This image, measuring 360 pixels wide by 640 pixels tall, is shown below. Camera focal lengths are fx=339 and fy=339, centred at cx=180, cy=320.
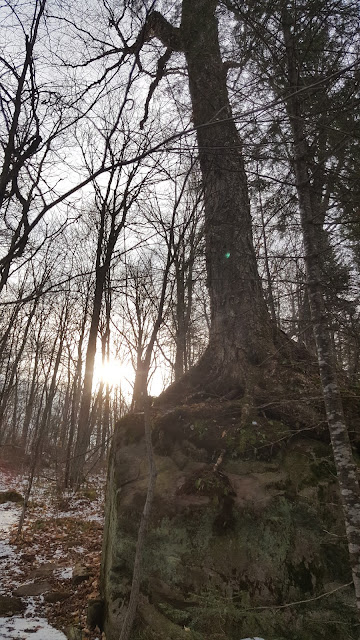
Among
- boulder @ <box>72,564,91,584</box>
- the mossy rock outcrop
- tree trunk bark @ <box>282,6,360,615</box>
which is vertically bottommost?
boulder @ <box>72,564,91,584</box>

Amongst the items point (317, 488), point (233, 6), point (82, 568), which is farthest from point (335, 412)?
point (82, 568)

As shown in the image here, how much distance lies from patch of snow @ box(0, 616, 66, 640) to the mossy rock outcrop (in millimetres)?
622

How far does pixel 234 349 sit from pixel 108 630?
10.9 feet

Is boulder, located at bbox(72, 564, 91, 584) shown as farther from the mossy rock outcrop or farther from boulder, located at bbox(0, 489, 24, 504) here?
boulder, located at bbox(0, 489, 24, 504)

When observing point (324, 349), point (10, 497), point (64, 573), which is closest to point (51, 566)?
point (64, 573)

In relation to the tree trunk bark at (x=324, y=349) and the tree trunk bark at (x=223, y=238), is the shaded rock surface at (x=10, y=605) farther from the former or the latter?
the tree trunk bark at (x=324, y=349)

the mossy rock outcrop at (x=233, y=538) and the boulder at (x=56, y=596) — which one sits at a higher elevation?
the mossy rock outcrop at (x=233, y=538)

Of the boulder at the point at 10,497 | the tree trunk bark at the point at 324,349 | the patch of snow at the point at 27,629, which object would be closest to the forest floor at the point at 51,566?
the patch of snow at the point at 27,629

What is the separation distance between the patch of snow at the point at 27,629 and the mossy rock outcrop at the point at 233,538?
2.04 ft

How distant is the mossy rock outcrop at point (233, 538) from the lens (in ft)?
9.55

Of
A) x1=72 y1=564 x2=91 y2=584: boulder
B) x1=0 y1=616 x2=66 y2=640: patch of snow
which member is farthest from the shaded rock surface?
x1=72 y1=564 x2=91 y2=584: boulder

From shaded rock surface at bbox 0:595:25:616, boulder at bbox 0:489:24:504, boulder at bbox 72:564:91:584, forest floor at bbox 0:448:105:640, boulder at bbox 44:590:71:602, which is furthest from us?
boulder at bbox 0:489:24:504

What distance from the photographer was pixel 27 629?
144 inches

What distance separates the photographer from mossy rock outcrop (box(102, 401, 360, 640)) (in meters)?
2.91
